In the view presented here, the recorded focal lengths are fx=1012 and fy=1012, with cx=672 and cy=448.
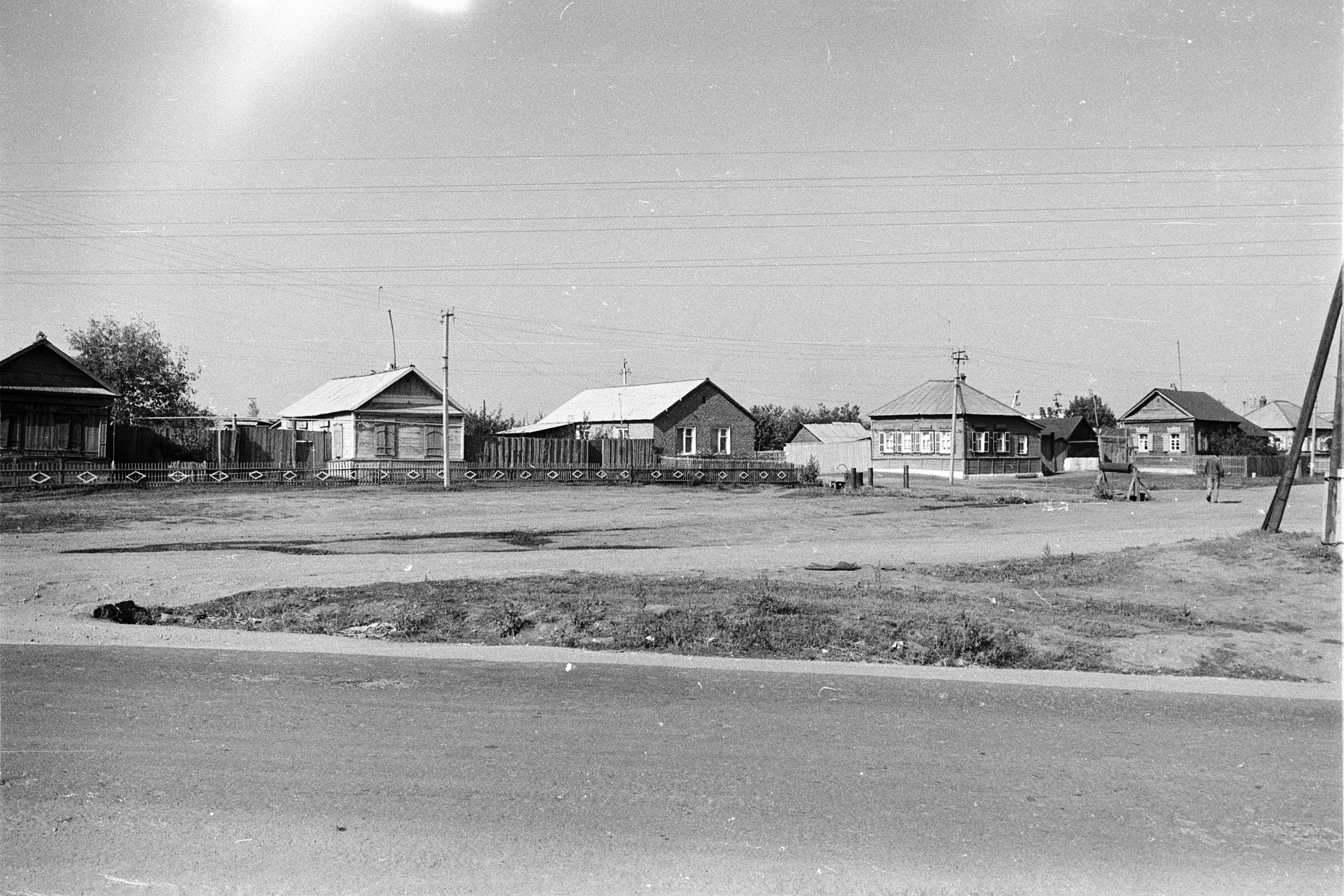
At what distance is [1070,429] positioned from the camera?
249 feet

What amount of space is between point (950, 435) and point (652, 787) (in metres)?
57.9

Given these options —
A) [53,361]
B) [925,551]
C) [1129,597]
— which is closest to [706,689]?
[1129,597]

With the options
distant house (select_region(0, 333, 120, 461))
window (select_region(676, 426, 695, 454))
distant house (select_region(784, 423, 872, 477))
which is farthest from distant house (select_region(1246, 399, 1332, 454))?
distant house (select_region(0, 333, 120, 461))

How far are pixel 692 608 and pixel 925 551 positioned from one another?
758 cm

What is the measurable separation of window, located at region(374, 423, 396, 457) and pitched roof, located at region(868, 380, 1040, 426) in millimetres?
30365

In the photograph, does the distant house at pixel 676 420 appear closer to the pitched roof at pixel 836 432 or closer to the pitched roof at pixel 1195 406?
the pitched roof at pixel 836 432

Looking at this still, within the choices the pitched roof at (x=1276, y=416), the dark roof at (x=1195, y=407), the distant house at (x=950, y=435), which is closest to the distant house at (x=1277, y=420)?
the pitched roof at (x=1276, y=416)

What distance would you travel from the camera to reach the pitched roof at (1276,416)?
320ft

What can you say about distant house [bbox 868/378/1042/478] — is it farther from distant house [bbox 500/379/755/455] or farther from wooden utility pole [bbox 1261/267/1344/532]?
wooden utility pole [bbox 1261/267/1344/532]

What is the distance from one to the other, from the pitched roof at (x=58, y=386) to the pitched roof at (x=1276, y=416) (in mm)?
95607

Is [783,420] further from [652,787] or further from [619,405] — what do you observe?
[652,787]

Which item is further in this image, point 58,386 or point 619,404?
point 619,404

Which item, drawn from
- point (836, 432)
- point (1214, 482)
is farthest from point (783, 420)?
point (1214, 482)

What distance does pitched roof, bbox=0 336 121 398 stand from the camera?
35562mm
